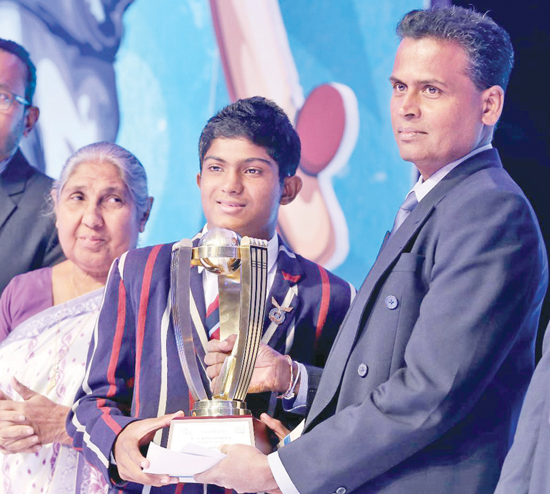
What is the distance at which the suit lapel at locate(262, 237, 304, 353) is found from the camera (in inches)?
85.2

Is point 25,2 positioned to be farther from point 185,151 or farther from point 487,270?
point 487,270

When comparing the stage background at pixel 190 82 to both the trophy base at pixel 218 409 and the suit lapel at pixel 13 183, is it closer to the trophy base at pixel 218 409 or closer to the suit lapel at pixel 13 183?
the suit lapel at pixel 13 183

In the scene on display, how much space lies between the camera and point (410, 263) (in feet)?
5.63

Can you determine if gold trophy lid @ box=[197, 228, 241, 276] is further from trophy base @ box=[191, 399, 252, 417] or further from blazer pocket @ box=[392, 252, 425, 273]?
blazer pocket @ box=[392, 252, 425, 273]

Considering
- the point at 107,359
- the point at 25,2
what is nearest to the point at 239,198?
the point at 107,359

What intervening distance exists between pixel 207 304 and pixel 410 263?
0.66m

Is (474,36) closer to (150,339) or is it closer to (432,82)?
(432,82)

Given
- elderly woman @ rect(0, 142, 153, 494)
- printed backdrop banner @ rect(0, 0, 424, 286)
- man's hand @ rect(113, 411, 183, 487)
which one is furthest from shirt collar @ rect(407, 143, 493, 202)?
elderly woman @ rect(0, 142, 153, 494)

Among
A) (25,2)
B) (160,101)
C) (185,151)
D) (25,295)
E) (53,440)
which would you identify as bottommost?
(53,440)

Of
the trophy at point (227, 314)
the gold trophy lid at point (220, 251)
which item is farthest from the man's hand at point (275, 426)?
the gold trophy lid at point (220, 251)

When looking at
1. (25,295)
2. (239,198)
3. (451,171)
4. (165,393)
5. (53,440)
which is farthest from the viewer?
(25,295)

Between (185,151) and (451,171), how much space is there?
1662 mm

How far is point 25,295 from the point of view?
298 centimetres

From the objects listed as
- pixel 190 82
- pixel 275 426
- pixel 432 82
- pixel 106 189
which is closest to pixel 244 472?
pixel 275 426
